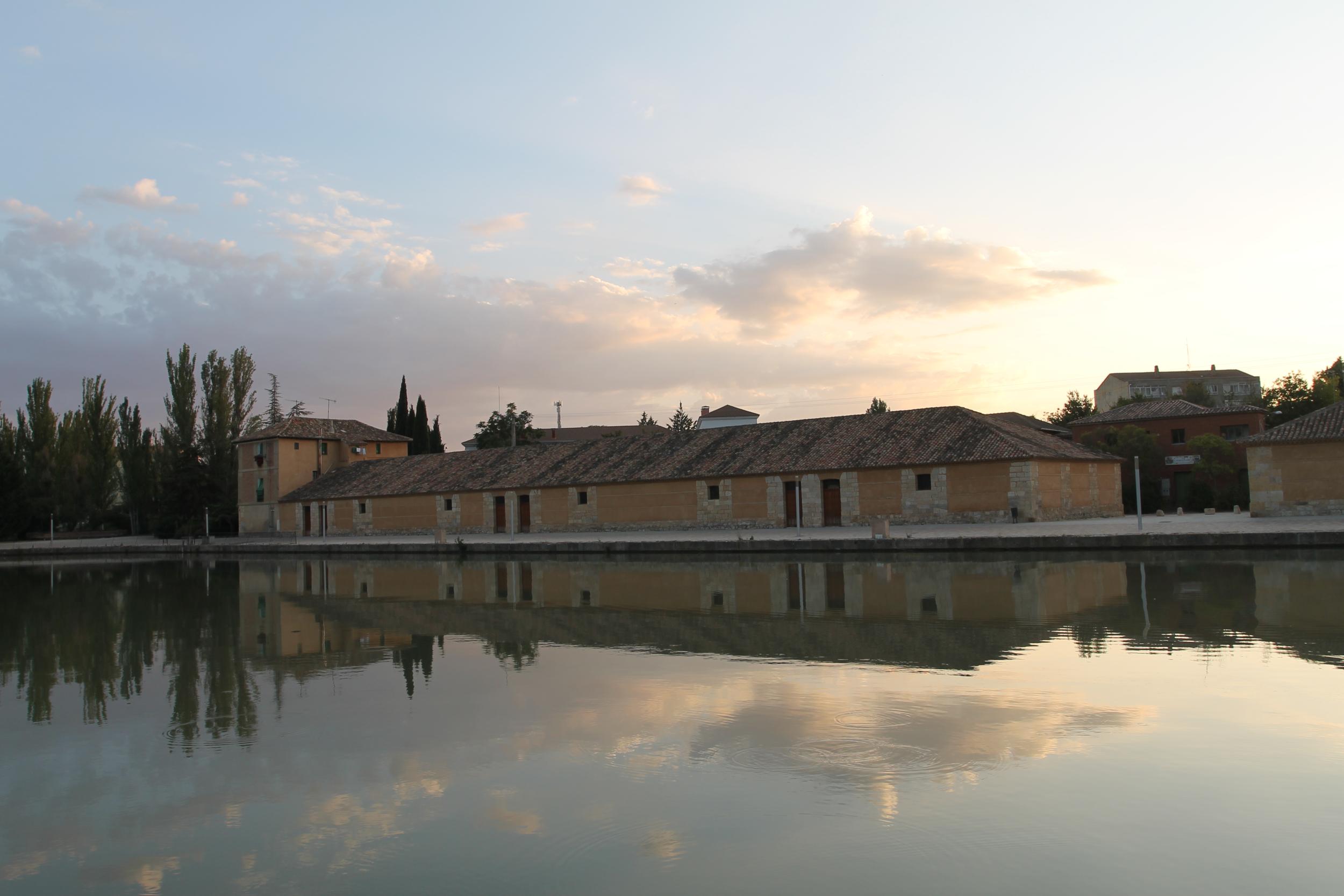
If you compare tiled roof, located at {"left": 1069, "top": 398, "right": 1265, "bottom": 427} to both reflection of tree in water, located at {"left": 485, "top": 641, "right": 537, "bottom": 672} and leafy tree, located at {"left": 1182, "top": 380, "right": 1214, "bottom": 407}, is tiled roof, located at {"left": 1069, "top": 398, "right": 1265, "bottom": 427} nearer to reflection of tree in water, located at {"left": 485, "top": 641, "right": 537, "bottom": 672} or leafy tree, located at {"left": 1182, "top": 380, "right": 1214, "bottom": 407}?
leafy tree, located at {"left": 1182, "top": 380, "right": 1214, "bottom": 407}

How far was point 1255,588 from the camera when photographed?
11.7 meters

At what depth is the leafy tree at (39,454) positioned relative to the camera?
47750 millimetres

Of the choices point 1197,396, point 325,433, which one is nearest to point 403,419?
point 325,433

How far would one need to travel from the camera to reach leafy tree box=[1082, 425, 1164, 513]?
32969mm

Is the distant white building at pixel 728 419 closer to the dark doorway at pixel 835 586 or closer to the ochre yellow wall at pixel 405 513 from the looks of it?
the ochre yellow wall at pixel 405 513

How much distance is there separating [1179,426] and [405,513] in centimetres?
3023

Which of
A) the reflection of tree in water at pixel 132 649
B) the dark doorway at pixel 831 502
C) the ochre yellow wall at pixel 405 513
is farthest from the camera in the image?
the ochre yellow wall at pixel 405 513

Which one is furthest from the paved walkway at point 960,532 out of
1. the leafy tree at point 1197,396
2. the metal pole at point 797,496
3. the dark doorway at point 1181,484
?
the leafy tree at point 1197,396

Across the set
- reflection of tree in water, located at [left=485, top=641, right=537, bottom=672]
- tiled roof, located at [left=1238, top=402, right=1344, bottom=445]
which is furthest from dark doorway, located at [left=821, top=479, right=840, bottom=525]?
reflection of tree in water, located at [left=485, top=641, right=537, bottom=672]

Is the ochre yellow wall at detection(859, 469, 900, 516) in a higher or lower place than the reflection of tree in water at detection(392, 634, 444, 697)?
higher

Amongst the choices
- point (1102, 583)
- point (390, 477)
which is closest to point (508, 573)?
point (1102, 583)

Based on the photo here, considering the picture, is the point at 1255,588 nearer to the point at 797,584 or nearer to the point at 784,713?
the point at 797,584

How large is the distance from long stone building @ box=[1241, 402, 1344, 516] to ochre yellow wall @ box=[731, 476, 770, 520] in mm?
12639

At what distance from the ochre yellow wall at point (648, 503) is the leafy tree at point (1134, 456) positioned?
14.2 meters
